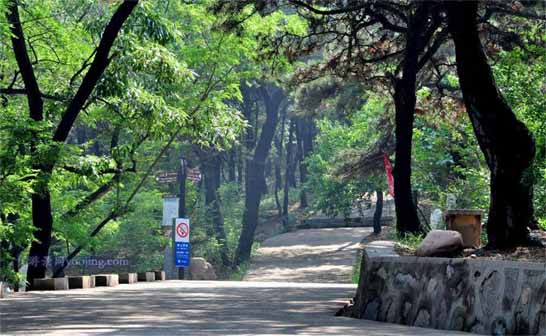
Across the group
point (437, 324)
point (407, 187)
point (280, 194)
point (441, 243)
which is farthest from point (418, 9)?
point (280, 194)

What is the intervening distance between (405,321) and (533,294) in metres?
2.73

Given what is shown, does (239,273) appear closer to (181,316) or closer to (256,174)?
(256,174)

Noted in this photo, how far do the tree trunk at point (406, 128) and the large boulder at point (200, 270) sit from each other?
85.3 feet

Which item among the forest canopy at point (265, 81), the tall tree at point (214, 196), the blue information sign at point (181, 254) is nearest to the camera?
the forest canopy at point (265, 81)

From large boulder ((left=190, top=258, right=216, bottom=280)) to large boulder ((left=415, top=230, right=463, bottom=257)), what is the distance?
122ft

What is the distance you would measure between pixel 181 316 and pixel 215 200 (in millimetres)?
49837

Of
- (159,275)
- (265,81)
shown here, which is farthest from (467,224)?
(159,275)

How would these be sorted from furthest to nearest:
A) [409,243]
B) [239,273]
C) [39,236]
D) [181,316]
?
[239,273]
[39,236]
[409,243]
[181,316]

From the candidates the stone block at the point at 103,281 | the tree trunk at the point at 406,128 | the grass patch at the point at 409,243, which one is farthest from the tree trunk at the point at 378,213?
the stone block at the point at 103,281

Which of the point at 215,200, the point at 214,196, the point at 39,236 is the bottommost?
the point at 39,236

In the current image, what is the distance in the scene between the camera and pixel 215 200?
6203 centimetres

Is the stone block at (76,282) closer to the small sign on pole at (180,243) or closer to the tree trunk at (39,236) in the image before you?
the tree trunk at (39,236)

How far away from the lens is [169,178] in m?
37.4

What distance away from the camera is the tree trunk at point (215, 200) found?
5888cm
